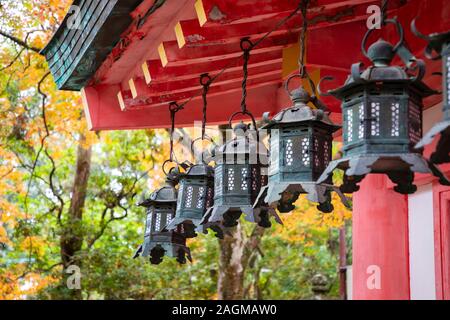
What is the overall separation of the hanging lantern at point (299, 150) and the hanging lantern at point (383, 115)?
0.45 metres

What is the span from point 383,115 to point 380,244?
119 inches

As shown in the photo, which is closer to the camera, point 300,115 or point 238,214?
point 300,115

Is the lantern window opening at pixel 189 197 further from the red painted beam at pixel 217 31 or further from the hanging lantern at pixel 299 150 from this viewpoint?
the hanging lantern at pixel 299 150

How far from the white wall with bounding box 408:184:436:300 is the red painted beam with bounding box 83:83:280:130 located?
5.46ft

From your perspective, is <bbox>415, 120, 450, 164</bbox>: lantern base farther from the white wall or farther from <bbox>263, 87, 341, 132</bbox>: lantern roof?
the white wall

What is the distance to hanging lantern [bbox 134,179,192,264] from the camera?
5176 millimetres

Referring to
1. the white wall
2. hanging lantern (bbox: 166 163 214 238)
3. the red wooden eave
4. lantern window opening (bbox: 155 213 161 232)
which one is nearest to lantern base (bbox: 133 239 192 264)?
lantern window opening (bbox: 155 213 161 232)

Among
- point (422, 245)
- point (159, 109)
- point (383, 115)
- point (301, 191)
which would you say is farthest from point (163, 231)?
point (383, 115)

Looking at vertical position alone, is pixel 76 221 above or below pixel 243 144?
above

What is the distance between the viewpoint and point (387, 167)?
10.1 feet

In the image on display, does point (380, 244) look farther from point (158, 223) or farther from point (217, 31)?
point (217, 31)
